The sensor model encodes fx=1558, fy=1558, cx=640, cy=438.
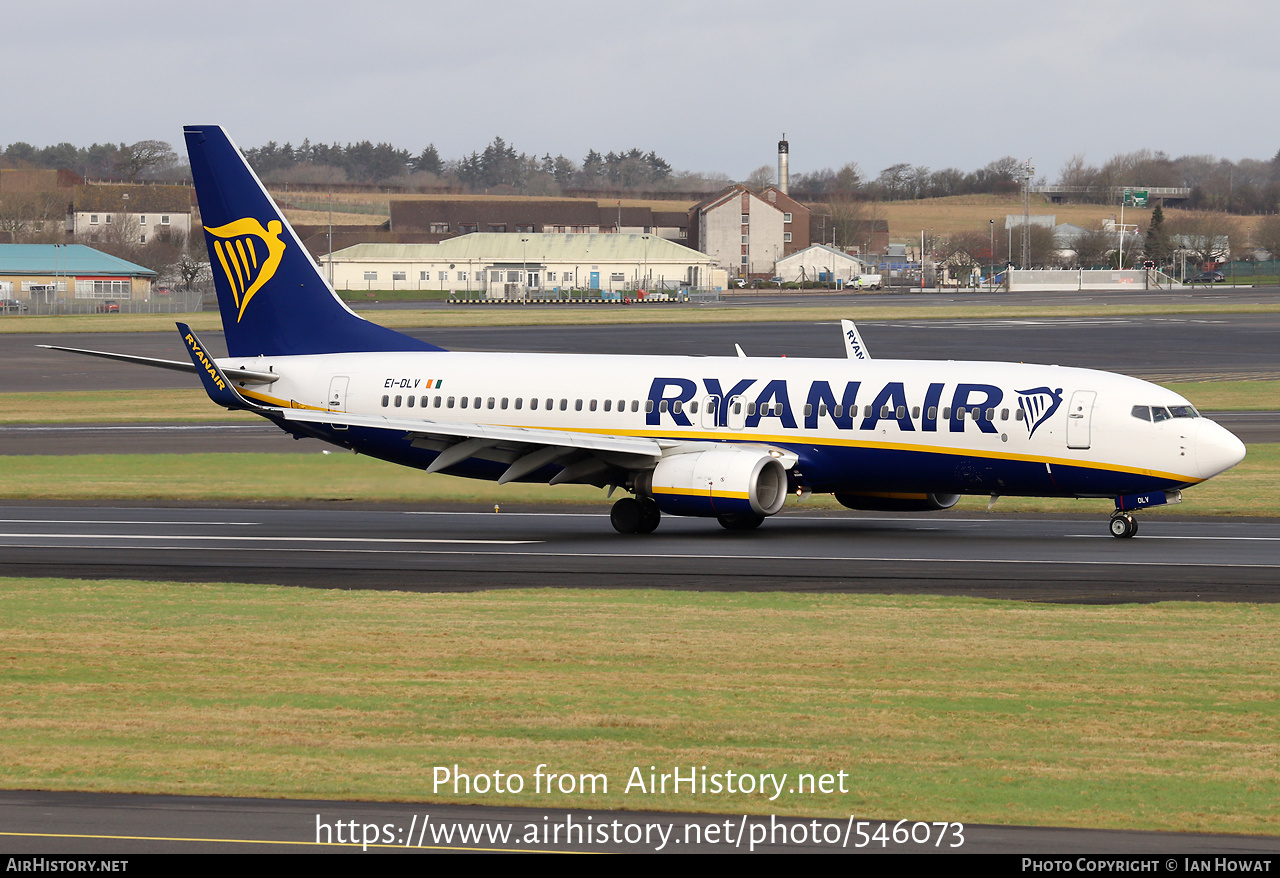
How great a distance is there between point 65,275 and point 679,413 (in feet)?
508

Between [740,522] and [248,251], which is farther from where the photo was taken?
[248,251]

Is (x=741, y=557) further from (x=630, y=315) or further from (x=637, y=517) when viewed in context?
(x=630, y=315)

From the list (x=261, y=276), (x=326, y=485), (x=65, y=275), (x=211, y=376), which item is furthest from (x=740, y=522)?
(x=65, y=275)

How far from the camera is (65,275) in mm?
176375

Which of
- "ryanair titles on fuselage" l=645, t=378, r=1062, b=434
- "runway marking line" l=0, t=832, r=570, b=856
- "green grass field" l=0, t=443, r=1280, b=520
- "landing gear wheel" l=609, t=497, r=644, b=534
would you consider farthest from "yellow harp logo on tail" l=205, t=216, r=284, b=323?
"runway marking line" l=0, t=832, r=570, b=856

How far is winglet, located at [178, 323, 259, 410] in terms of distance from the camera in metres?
36.2

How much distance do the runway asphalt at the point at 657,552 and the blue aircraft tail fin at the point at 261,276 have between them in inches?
185

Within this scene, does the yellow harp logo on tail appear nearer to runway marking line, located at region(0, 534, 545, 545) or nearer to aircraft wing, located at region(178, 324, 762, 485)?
aircraft wing, located at region(178, 324, 762, 485)

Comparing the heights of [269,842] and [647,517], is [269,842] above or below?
above

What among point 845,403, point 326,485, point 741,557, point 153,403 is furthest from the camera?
point 153,403

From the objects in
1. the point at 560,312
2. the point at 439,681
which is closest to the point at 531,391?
the point at 439,681

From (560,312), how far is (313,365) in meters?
105

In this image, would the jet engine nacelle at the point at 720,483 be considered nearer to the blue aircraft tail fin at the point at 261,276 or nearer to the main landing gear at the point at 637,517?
the main landing gear at the point at 637,517

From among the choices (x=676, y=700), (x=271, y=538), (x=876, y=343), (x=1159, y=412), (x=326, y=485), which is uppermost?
(x=1159, y=412)
